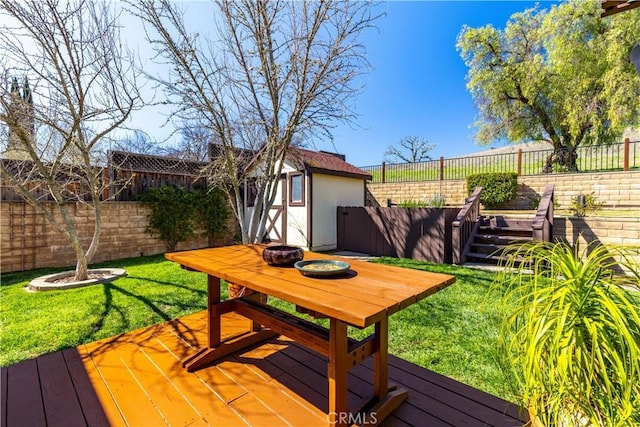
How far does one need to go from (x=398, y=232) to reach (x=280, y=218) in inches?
147

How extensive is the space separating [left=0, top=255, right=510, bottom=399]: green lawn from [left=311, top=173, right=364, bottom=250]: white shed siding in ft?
12.7

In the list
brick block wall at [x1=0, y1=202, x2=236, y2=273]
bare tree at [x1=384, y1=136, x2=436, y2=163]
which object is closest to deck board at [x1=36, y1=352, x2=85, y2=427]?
brick block wall at [x1=0, y1=202, x2=236, y2=273]

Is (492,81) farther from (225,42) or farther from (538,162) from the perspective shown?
(225,42)

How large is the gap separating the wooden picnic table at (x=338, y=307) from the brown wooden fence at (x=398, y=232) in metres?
4.96

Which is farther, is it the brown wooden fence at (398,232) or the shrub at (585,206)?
the shrub at (585,206)

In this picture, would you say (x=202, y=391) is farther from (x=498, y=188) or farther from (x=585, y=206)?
(x=498, y=188)

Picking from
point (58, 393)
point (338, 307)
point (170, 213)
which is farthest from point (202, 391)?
point (170, 213)

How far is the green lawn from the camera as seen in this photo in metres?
2.46

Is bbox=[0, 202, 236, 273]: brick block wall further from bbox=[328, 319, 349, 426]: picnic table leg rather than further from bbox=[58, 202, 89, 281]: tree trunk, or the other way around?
bbox=[328, 319, 349, 426]: picnic table leg

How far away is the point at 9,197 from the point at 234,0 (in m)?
6.38

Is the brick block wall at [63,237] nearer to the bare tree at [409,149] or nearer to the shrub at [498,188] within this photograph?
the shrub at [498,188]

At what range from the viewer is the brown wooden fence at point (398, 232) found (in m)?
6.46

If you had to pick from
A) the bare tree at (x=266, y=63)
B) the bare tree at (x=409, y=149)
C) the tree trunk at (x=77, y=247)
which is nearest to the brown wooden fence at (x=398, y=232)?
the bare tree at (x=266, y=63)

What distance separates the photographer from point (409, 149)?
84.1 ft
